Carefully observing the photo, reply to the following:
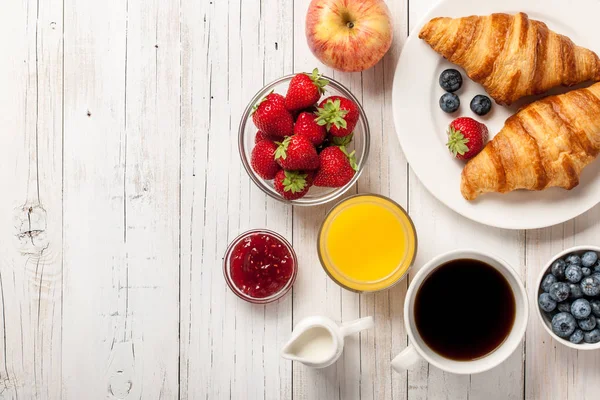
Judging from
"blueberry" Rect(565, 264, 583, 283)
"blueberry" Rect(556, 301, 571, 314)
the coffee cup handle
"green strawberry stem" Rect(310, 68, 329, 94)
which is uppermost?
"green strawberry stem" Rect(310, 68, 329, 94)

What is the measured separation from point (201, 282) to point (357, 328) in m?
0.44

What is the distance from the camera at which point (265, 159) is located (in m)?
1.57

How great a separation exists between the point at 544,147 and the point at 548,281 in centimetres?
32

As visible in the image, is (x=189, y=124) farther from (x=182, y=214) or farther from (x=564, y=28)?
(x=564, y=28)

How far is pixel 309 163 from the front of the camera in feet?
4.99

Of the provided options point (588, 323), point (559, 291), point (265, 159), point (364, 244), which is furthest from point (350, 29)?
point (588, 323)

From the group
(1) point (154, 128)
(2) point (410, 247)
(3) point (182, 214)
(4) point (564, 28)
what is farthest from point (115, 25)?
(4) point (564, 28)

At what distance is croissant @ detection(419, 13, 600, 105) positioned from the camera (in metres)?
1.55

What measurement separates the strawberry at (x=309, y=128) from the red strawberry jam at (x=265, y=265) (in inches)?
11.1

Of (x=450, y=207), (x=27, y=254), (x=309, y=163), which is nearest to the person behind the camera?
(x=309, y=163)

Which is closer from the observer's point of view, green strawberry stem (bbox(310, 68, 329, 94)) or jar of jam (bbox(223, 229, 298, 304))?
green strawberry stem (bbox(310, 68, 329, 94))

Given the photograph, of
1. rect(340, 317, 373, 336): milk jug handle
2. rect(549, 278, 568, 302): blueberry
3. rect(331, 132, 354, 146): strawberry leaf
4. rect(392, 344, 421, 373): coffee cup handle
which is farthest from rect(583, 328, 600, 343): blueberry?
rect(331, 132, 354, 146): strawberry leaf

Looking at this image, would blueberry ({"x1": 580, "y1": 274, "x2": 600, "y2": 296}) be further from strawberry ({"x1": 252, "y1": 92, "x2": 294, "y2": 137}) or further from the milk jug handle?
strawberry ({"x1": 252, "y1": 92, "x2": 294, "y2": 137})

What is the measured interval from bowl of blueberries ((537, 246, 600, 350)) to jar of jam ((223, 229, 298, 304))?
610mm
